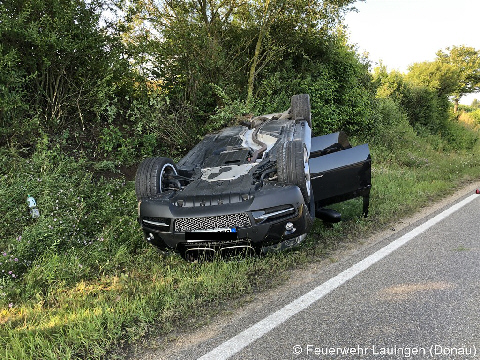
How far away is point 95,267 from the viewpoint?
→ 376cm

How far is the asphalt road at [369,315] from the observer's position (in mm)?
2172

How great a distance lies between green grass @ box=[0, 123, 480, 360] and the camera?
2.51 metres

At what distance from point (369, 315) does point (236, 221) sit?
1250 millimetres

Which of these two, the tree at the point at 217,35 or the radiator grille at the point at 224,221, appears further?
the tree at the point at 217,35

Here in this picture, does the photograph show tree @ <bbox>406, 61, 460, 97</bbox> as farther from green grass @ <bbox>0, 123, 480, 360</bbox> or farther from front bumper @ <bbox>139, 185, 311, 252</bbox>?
front bumper @ <bbox>139, 185, 311, 252</bbox>

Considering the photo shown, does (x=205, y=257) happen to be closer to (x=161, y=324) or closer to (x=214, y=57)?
(x=161, y=324)

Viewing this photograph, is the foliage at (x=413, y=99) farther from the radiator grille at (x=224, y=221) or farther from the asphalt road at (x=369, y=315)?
the radiator grille at (x=224, y=221)

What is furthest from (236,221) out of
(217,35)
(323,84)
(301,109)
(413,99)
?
(413,99)

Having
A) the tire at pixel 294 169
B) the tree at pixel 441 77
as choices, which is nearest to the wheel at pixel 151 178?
the tire at pixel 294 169

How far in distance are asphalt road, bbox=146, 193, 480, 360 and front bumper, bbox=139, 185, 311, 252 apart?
51 centimetres

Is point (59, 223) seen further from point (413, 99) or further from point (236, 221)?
point (413, 99)

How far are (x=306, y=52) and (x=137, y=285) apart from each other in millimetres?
9171

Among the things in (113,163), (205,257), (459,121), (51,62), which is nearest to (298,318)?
(205,257)

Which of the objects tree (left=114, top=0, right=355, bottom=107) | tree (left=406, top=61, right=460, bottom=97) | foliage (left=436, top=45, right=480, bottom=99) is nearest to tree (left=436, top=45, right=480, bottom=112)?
foliage (left=436, top=45, right=480, bottom=99)
